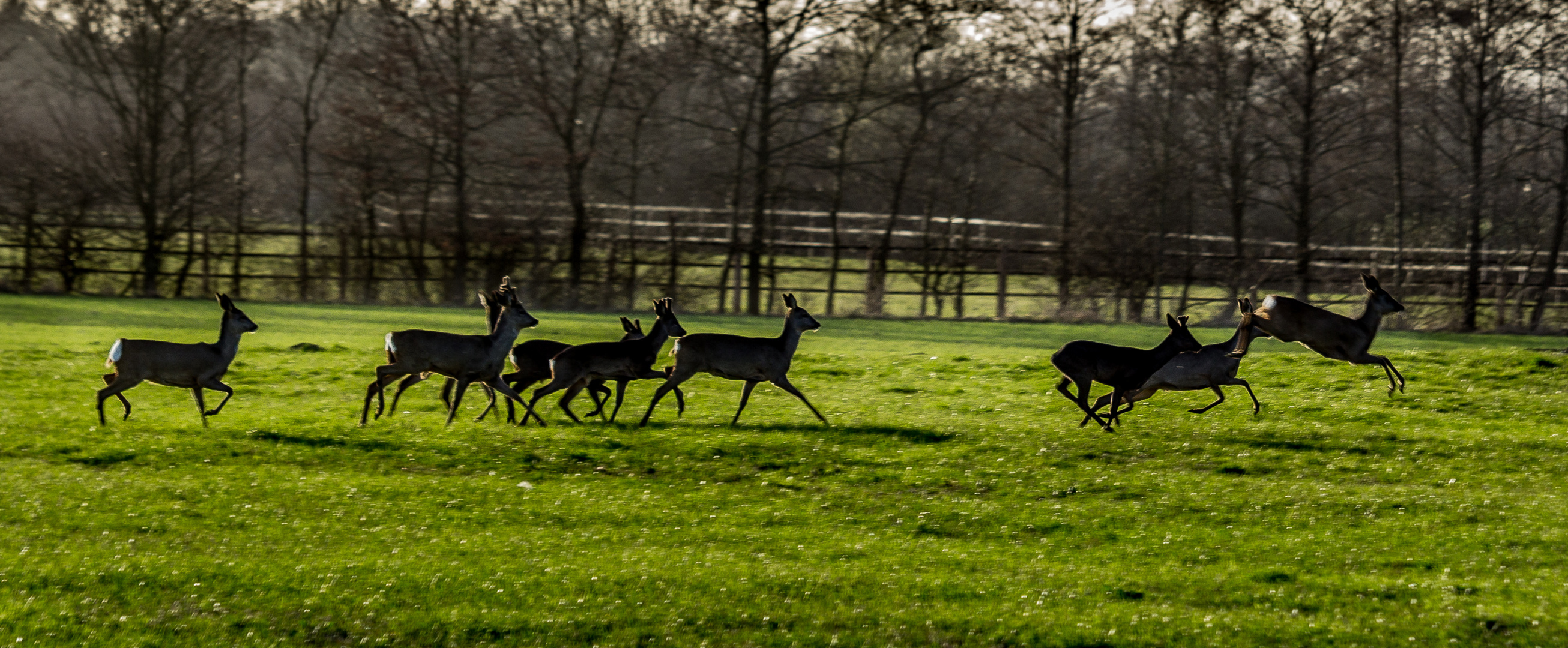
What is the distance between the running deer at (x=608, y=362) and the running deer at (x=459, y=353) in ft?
1.39

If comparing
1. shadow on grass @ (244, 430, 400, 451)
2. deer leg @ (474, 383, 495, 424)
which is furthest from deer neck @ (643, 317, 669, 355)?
shadow on grass @ (244, 430, 400, 451)

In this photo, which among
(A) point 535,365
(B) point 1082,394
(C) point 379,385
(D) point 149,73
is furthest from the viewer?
(D) point 149,73

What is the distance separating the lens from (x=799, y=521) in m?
9.67

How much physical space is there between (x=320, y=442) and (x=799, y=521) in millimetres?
4983

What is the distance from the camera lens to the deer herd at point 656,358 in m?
11.7

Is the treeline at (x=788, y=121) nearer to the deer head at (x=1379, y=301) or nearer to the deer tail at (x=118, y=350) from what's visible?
the deer head at (x=1379, y=301)

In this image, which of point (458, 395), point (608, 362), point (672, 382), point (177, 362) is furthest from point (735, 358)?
point (177, 362)

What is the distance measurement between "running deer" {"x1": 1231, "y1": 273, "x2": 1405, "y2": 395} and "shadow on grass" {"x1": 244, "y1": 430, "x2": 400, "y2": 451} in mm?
7603

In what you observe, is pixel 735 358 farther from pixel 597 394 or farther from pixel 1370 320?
pixel 1370 320

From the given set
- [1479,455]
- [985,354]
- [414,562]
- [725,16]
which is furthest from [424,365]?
[725,16]

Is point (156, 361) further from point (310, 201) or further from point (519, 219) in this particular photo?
point (310, 201)

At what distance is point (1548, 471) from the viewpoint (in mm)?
11297

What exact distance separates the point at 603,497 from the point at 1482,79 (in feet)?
100

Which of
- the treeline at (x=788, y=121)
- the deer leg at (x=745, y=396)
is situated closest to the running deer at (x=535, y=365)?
the deer leg at (x=745, y=396)
